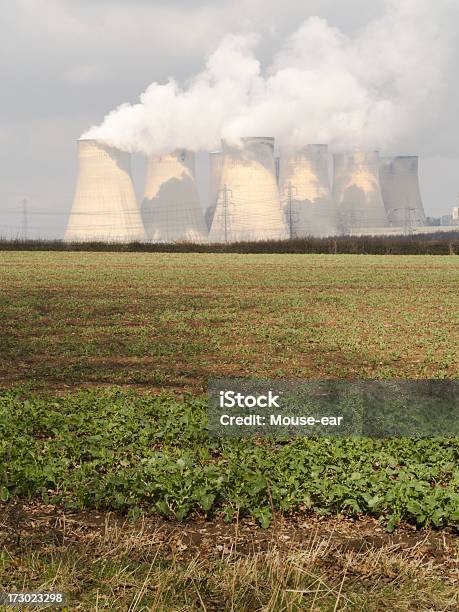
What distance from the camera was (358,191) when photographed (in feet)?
218

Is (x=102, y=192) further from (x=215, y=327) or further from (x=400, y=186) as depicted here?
(x=215, y=327)

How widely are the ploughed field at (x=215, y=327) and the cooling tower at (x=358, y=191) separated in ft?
122

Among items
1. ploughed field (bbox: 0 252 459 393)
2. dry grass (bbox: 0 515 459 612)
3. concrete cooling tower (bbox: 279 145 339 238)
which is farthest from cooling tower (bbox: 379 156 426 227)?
dry grass (bbox: 0 515 459 612)

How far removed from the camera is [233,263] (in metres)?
37.8

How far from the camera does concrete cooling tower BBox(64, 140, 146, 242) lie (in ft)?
162

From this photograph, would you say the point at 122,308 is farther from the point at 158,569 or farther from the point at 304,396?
the point at 158,569

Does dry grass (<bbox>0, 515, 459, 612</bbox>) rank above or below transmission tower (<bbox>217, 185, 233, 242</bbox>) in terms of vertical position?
below

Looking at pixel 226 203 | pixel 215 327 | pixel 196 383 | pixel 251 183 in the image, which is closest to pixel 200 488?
pixel 196 383

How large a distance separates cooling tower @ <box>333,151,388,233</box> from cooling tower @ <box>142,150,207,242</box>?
12526mm

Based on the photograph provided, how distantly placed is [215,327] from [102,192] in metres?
35.7

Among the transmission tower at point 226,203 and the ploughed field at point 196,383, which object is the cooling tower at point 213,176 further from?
the ploughed field at point 196,383

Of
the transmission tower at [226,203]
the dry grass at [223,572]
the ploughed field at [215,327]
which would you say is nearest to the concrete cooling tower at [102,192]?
the transmission tower at [226,203]

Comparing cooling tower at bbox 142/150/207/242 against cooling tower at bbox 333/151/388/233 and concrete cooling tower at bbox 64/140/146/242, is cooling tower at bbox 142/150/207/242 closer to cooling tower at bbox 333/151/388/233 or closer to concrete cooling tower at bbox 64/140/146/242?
concrete cooling tower at bbox 64/140/146/242

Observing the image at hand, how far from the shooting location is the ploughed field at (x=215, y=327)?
35.3ft
